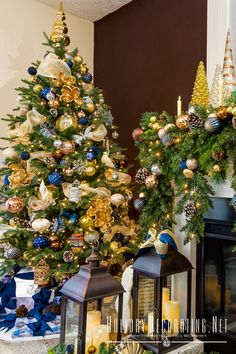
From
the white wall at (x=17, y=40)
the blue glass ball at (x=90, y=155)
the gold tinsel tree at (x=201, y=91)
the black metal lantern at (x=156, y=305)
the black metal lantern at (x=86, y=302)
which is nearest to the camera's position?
the black metal lantern at (x=86, y=302)

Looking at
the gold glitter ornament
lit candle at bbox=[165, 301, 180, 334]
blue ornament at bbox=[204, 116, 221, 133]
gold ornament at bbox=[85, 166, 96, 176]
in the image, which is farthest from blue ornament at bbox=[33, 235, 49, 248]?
blue ornament at bbox=[204, 116, 221, 133]

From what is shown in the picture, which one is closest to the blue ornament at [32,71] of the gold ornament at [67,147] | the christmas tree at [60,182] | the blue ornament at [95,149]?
the christmas tree at [60,182]

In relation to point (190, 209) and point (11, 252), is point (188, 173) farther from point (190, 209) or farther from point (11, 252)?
point (11, 252)

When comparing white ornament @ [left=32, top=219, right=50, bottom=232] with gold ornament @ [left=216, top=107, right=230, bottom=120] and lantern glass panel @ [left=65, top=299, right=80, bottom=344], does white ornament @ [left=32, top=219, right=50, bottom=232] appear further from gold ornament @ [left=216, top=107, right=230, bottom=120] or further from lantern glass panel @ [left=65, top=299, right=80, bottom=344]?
gold ornament @ [left=216, top=107, right=230, bottom=120]

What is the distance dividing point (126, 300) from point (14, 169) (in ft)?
3.80

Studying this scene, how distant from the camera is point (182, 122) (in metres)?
1.75

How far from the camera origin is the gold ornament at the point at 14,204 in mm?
2119

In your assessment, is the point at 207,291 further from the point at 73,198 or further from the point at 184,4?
the point at 184,4

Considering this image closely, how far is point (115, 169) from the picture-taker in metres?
2.37

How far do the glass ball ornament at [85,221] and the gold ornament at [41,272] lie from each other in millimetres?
341

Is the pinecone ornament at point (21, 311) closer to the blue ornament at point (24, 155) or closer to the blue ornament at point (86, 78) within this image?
the blue ornament at point (24, 155)

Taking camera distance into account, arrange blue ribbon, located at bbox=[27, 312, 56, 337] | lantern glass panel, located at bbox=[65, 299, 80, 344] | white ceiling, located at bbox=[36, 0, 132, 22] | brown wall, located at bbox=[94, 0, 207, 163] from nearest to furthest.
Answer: lantern glass panel, located at bbox=[65, 299, 80, 344], blue ribbon, located at bbox=[27, 312, 56, 337], brown wall, located at bbox=[94, 0, 207, 163], white ceiling, located at bbox=[36, 0, 132, 22]

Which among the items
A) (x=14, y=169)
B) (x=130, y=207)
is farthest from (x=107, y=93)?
(x=14, y=169)

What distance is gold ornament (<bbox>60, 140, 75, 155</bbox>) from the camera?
2.15 metres
